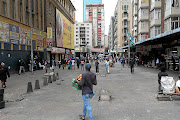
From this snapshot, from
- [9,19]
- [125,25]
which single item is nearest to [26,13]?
[9,19]

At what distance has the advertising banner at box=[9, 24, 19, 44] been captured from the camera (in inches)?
822

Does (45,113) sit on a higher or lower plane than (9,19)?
→ lower

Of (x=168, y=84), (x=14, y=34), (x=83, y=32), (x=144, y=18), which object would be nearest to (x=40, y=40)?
(x=14, y=34)

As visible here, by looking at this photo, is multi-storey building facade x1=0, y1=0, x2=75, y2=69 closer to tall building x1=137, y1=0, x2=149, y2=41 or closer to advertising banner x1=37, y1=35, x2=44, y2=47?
advertising banner x1=37, y1=35, x2=44, y2=47

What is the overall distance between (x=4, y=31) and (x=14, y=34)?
2.16 metres

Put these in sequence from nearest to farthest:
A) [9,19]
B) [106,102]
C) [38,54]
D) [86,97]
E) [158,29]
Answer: [86,97] → [106,102] → [9,19] → [38,54] → [158,29]

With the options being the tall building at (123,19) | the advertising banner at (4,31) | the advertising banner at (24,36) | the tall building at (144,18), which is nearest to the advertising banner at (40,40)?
the advertising banner at (24,36)

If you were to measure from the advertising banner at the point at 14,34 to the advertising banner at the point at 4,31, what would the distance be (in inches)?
26.4

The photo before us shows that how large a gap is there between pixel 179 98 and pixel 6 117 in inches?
287

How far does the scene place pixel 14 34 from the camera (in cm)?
2158

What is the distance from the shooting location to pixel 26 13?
25.7 meters

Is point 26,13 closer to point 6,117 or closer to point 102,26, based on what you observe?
point 6,117

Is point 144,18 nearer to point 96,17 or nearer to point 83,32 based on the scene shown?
point 83,32

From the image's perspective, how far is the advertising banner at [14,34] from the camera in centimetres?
2088
